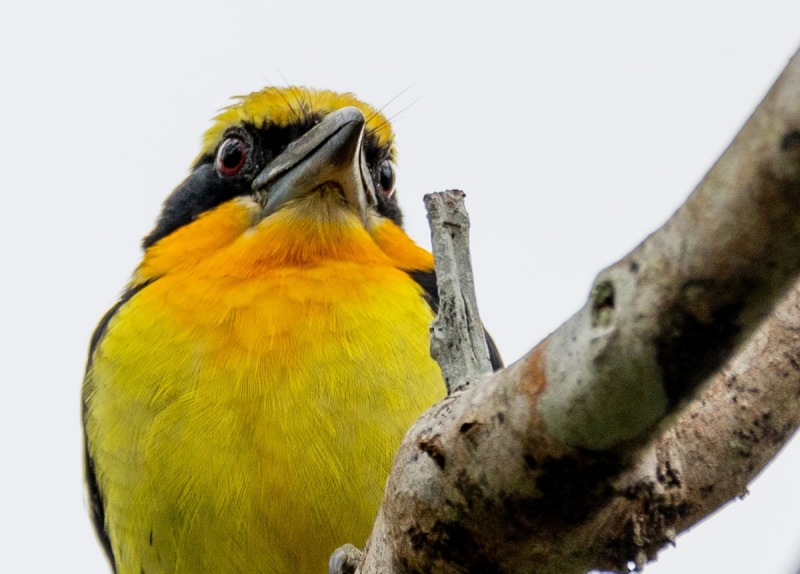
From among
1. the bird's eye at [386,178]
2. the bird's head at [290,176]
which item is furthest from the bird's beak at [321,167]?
the bird's eye at [386,178]

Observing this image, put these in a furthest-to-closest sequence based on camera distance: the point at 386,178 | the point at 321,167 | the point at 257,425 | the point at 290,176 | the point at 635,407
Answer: the point at 386,178
the point at 290,176
the point at 321,167
the point at 257,425
the point at 635,407

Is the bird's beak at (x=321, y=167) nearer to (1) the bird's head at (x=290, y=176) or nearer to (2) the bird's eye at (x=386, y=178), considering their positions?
(1) the bird's head at (x=290, y=176)

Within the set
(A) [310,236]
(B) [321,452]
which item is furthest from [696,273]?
(A) [310,236]

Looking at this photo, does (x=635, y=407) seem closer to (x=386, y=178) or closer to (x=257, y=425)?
(x=257, y=425)

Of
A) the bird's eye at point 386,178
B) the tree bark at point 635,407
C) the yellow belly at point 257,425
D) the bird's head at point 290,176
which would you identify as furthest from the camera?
the bird's eye at point 386,178

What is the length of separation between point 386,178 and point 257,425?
212 cm

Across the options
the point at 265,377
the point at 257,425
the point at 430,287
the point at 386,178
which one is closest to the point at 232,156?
the point at 386,178

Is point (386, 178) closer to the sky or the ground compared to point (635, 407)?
closer to the sky

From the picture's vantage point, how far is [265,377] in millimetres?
4871

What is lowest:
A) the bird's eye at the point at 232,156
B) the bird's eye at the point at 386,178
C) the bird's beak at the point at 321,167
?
the bird's eye at the point at 386,178

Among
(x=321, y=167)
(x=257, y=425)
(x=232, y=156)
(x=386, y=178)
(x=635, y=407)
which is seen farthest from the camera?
(x=386, y=178)

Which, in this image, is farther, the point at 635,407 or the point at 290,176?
the point at 290,176

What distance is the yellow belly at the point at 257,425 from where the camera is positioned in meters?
4.77

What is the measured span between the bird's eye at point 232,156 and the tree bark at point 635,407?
108 inches
